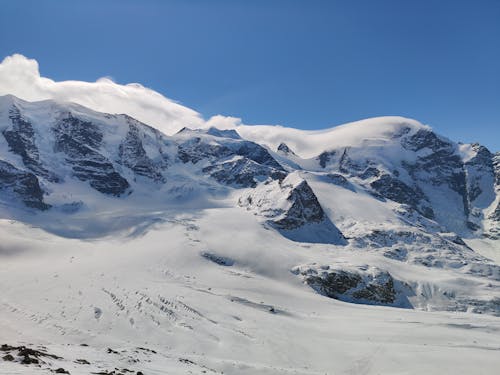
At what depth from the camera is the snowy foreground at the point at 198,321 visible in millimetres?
49875

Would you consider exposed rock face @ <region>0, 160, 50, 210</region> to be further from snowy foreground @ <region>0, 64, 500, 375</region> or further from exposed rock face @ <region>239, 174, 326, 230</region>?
exposed rock face @ <region>239, 174, 326, 230</region>

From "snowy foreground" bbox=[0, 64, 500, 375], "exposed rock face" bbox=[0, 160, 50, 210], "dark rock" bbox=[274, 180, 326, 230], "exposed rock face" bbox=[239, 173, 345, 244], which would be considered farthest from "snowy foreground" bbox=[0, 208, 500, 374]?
"exposed rock face" bbox=[0, 160, 50, 210]

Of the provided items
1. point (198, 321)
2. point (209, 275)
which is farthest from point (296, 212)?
point (198, 321)

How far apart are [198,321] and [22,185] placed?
14335 centimetres

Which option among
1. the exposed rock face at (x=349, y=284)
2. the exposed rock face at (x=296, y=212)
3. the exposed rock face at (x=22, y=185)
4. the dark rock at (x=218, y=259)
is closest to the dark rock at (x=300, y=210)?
the exposed rock face at (x=296, y=212)

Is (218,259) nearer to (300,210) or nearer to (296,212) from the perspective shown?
(296,212)

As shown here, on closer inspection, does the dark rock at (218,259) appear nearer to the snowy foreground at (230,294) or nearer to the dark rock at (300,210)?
the snowy foreground at (230,294)

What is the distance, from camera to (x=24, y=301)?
70688 mm

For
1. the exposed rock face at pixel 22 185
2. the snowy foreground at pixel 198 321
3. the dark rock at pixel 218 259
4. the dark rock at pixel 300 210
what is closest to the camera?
the snowy foreground at pixel 198 321

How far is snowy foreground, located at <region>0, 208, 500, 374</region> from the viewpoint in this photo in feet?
164

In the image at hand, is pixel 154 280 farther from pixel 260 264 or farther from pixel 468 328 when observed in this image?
pixel 468 328

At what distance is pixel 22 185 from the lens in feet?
620

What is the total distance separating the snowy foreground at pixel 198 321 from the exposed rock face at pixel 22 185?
5059cm

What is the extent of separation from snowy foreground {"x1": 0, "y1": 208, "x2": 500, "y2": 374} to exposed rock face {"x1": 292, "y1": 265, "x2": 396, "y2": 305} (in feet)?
14.6
